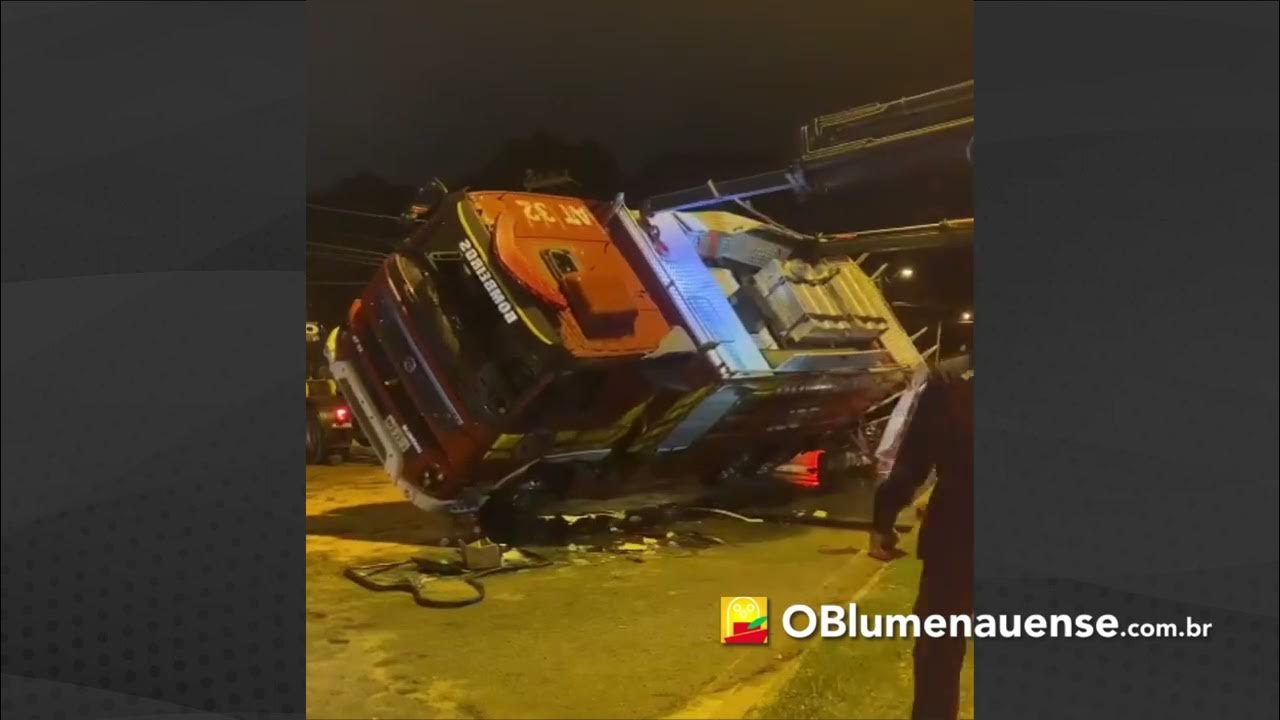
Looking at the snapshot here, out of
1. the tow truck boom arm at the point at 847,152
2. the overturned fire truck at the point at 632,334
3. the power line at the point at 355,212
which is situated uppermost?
the tow truck boom arm at the point at 847,152

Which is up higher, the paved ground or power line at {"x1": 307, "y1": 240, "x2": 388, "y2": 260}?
power line at {"x1": 307, "y1": 240, "x2": 388, "y2": 260}

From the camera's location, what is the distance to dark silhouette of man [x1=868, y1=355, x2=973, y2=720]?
1993 mm

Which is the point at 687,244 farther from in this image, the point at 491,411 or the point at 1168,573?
the point at 1168,573

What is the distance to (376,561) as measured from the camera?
1.96 m

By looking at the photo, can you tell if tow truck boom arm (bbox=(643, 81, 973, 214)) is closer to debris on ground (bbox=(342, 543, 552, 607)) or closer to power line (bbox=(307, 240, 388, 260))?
power line (bbox=(307, 240, 388, 260))

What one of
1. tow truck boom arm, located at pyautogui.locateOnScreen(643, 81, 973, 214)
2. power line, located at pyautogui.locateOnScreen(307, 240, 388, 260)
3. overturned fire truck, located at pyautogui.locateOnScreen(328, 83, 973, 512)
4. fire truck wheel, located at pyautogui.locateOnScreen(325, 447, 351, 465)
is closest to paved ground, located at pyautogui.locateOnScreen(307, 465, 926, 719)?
fire truck wheel, located at pyautogui.locateOnScreen(325, 447, 351, 465)

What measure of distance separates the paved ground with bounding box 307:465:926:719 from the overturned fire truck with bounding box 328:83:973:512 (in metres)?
0.16

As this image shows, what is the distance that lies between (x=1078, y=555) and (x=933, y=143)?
1.06 m

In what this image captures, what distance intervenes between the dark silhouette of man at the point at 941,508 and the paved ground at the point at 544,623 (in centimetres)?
16

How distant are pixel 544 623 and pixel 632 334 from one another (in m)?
0.71

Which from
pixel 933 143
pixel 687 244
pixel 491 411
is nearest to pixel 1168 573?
pixel 933 143

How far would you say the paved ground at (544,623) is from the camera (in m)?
1.95

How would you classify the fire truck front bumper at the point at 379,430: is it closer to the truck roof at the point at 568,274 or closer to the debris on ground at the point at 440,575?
the debris on ground at the point at 440,575


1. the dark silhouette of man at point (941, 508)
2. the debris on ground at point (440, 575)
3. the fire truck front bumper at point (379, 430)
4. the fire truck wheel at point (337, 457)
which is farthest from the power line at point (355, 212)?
the dark silhouette of man at point (941, 508)
